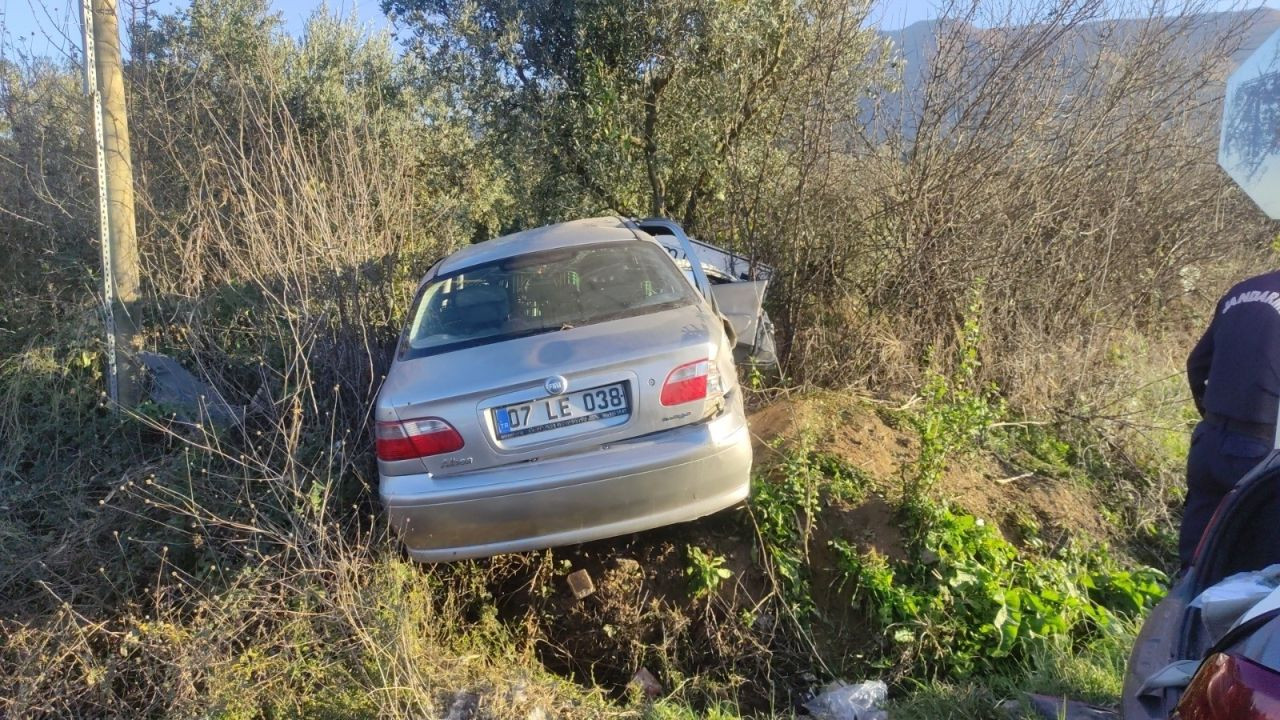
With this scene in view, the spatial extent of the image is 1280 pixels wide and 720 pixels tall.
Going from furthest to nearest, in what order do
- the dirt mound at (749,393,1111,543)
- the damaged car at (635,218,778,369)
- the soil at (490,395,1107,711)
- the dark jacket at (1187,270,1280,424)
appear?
1. the damaged car at (635,218,778,369)
2. the dirt mound at (749,393,1111,543)
3. the soil at (490,395,1107,711)
4. the dark jacket at (1187,270,1280,424)

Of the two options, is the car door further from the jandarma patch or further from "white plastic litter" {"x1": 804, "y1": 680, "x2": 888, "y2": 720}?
the jandarma patch

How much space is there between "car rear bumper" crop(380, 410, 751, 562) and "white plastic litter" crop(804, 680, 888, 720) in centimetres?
96

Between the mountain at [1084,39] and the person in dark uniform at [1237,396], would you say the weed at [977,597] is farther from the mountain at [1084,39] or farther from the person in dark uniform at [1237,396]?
the mountain at [1084,39]

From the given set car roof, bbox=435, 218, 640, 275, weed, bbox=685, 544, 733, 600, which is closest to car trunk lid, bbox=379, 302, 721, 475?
weed, bbox=685, 544, 733, 600

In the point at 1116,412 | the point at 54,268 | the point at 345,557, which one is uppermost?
the point at 54,268

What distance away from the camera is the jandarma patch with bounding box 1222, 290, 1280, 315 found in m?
2.90

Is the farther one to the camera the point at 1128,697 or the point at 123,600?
the point at 123,600

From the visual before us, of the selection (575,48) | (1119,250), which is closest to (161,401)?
(575,48)

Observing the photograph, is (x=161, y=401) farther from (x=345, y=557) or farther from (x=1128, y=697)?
(x=1128, y=697)

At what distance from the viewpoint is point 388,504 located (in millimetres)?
3529

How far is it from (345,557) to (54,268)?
17.0 feet

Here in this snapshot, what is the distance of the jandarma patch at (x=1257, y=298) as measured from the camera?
2902mm

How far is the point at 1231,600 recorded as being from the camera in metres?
1.72

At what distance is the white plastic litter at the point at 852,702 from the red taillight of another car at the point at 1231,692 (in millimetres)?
2053
